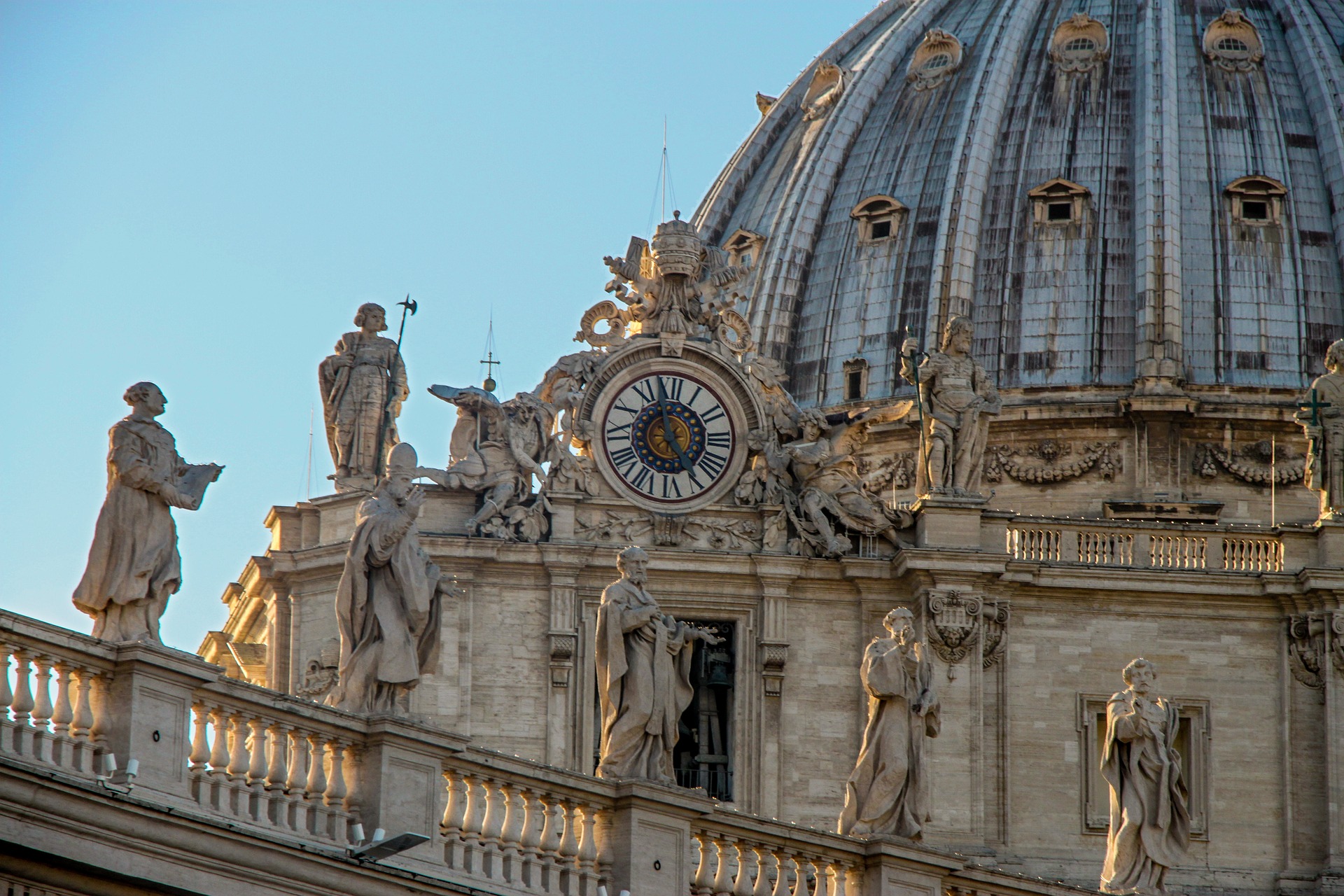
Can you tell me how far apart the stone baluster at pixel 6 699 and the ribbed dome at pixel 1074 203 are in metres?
48.1

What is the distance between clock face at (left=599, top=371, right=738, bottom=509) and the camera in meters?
46.8

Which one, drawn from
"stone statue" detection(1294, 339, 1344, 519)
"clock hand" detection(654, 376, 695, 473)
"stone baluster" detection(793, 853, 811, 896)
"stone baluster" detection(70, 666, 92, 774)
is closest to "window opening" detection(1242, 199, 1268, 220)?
"stone statue" detection(1294, 339, 1344, 519)

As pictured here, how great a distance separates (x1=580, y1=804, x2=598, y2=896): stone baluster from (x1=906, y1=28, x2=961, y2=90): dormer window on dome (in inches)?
2096

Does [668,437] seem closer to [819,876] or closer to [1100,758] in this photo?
[1100,758]

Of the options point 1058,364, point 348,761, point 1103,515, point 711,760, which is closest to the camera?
point 348,761

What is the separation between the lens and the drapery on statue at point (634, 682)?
89.0 ft

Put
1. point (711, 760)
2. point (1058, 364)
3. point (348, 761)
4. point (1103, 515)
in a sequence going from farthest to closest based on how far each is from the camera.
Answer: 1. point (1058, 364)
2. point (1103, 515)
3. point (711, 760)
4. point (348, 761)

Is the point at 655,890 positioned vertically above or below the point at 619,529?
below

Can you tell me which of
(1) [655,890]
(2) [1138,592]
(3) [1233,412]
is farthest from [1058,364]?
(1) [655,890]

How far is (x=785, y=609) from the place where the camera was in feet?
151

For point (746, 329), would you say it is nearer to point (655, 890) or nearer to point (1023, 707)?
point (1023, 707)

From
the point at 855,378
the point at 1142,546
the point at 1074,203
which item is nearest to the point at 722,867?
the point at 1142,546

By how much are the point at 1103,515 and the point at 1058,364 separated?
879 centimetres

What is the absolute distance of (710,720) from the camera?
45875 mm
